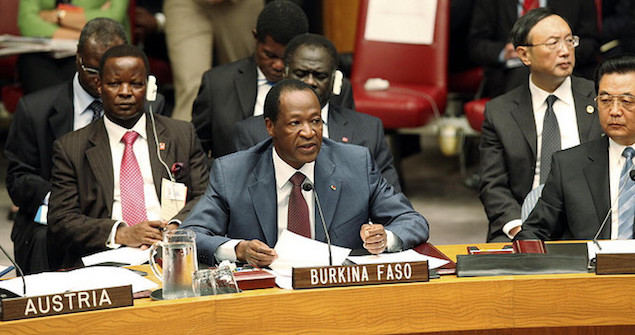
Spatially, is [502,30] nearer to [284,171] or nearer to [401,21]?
[401,21]

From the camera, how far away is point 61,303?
2.29m

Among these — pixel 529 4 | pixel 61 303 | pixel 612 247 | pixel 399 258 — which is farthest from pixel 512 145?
pixel 61 303

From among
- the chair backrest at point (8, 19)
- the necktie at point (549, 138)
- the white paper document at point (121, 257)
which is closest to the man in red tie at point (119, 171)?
the white paper document at point (121, 257)

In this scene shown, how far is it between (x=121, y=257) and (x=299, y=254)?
Answer: 2.26 ft

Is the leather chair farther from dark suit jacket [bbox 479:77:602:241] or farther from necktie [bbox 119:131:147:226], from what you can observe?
necktie [bbox 119:131:147:226]

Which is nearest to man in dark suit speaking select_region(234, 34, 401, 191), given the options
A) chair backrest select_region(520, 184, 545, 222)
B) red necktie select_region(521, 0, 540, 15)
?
chair backrest select_region(520, 184, 545, 222)

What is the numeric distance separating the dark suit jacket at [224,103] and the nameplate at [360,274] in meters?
2.02

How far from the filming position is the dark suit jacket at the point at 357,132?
3992 millimetres

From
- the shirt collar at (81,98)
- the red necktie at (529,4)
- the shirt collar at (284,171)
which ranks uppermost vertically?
the red necktie at (529,4)

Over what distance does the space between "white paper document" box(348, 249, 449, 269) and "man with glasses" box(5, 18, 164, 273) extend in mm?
1618

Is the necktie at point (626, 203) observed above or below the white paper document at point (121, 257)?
above

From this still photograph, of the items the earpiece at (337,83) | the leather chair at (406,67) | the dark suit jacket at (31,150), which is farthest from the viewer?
the leather chair at (406,67)

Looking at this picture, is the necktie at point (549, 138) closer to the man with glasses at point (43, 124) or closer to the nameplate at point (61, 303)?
the man with glasses at point (43, 124)

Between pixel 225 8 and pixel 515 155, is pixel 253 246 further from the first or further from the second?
pixel 225 8
